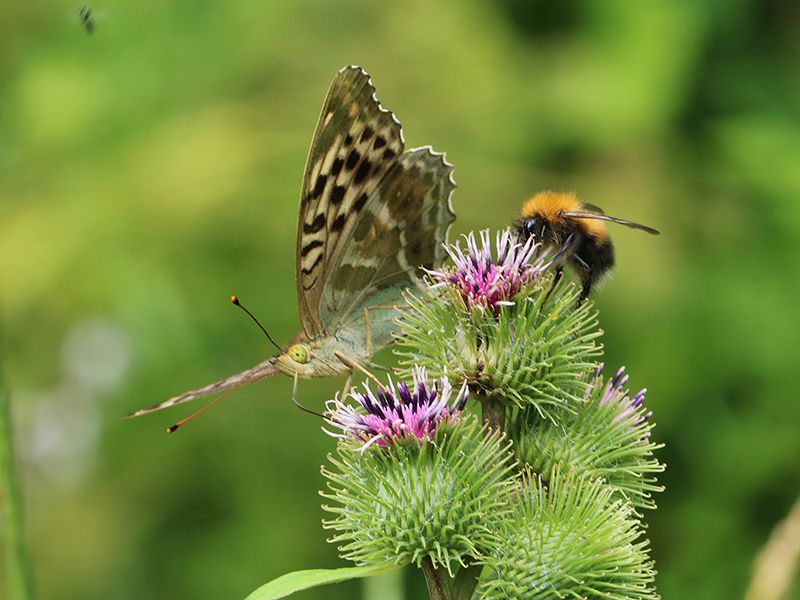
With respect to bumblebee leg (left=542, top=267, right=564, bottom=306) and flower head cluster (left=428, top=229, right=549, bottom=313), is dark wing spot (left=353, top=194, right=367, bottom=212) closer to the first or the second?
flower head cluster (left=428, top=229, right=549, bottom=313)

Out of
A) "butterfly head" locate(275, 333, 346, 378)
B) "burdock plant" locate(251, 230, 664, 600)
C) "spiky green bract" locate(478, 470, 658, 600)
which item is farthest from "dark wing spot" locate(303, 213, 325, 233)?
"spiky green bract" locate(478, 470, 658, 600)

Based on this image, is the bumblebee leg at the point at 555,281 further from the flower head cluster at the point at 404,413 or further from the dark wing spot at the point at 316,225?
the dark wing spot at the point at 316,225

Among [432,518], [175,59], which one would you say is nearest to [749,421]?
[432,518]

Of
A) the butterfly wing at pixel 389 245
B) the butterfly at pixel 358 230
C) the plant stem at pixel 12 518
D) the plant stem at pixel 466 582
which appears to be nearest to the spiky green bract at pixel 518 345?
the plant stem at pixel 466 582

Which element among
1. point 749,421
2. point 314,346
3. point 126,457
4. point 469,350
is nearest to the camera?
point 469,350

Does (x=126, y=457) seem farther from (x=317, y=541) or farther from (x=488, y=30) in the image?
(x=488, y=30)

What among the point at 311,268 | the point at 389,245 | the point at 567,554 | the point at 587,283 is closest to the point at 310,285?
the point at 311,268
